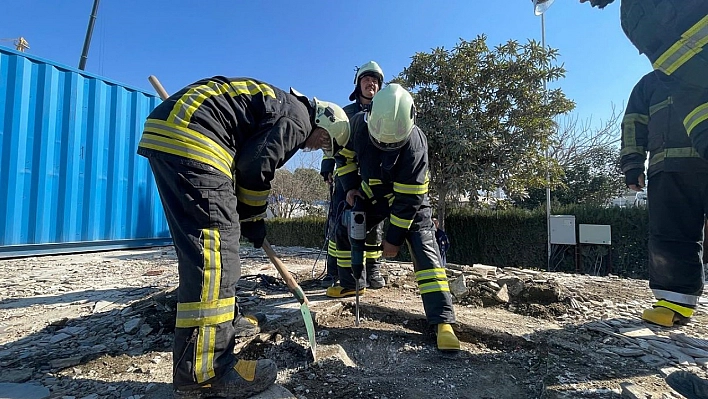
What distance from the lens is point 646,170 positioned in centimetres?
258

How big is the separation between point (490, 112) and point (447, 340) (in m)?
6.08

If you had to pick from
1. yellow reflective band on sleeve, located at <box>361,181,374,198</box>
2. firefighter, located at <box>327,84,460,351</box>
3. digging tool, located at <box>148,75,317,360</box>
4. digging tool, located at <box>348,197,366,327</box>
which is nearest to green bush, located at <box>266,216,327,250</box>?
yellow reflective band on sleeve, located at <box>361,181,374,198</box>

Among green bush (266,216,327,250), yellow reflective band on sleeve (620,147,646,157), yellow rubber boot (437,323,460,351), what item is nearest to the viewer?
Result: yellow rubber boot (437,323,460,351)

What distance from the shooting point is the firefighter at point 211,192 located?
1.44 metres

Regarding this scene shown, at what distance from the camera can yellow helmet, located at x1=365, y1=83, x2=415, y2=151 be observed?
2.17 metres

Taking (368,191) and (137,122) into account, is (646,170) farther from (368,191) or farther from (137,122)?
(137,122)

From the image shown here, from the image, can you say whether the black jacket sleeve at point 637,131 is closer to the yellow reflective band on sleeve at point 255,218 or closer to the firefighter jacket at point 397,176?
the firefighter jacket at point 397,176

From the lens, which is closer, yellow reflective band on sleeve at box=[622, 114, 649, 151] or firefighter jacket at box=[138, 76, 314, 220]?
firefighter jacket at box=[138, 76, 314, 220]

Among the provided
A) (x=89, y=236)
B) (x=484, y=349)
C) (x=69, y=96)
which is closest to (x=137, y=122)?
(x=69, y=96)

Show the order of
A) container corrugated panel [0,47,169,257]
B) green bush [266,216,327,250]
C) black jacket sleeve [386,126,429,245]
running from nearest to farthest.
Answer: black jacket sleeve [386,126,429,245] → container corrugated panel [0,47,169,257] → green bush [266,216,327,250]

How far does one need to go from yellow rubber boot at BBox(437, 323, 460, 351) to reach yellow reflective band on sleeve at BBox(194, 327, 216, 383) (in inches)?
51.6

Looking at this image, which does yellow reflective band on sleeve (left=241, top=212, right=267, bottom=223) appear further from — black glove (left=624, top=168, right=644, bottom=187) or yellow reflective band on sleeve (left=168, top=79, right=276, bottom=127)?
black glove (left=624, top=168, right=644, bottom=187)

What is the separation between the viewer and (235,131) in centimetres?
170

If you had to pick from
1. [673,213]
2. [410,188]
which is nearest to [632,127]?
[673,213]
